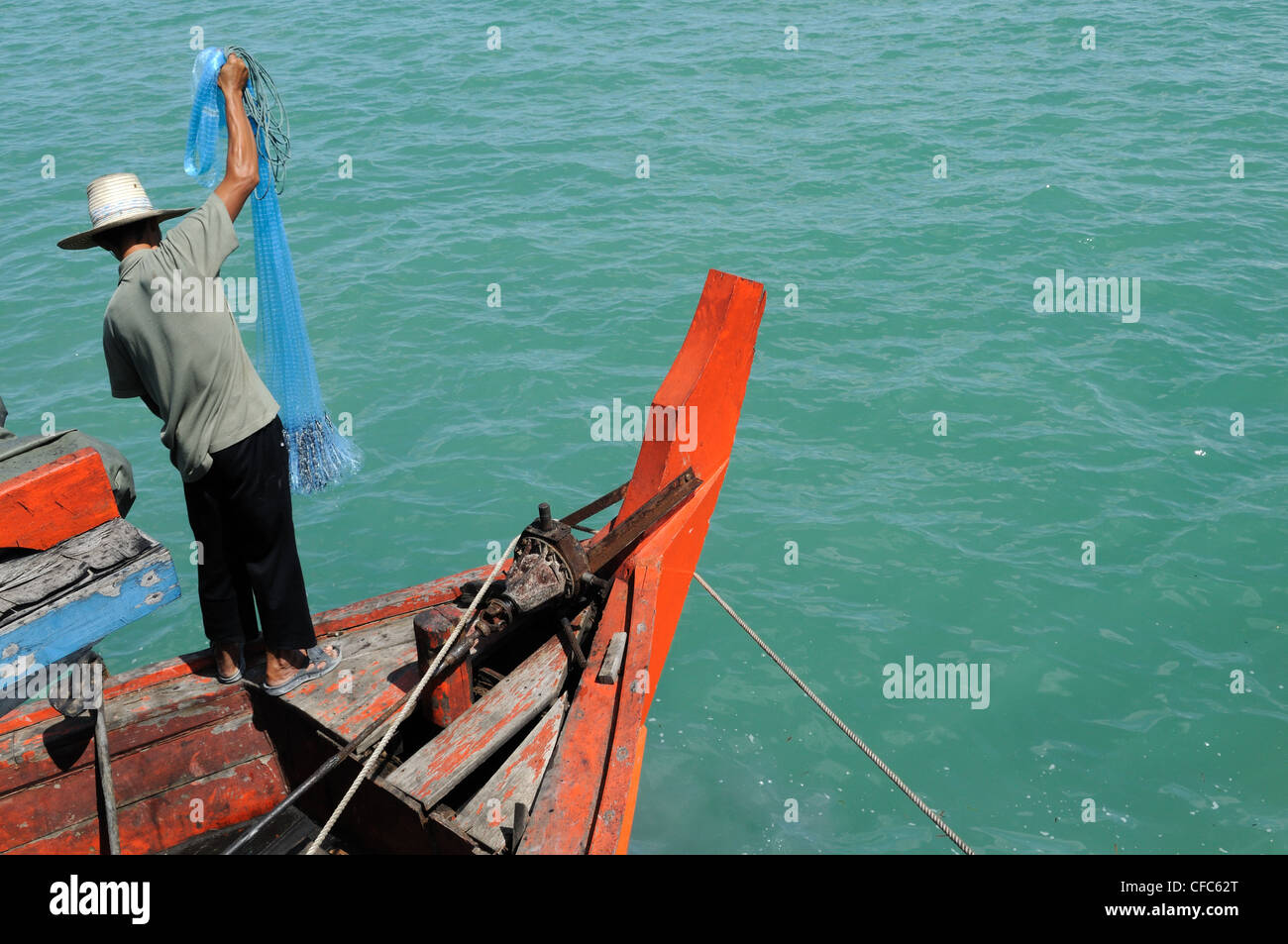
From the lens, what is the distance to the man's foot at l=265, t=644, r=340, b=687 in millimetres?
5121

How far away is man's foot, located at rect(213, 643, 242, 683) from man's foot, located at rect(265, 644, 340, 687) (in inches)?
5.5

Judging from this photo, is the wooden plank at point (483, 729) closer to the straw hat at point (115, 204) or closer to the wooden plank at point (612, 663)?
the wooden plank at point (612, 663)

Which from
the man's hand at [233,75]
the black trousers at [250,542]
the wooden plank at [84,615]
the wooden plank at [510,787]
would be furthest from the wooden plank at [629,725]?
the man's hand at [233,75]

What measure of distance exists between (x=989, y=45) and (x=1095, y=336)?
30.0 ft

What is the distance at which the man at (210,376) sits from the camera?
4191 mm

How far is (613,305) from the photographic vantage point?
12.7 metres

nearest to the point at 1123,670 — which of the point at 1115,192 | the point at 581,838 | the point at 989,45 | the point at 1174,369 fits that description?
the point at 1174,369

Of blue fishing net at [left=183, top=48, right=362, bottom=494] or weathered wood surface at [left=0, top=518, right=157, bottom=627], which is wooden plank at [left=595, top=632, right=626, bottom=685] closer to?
weathered wood surface at [left=0, top=518, right=157, bottom=627]

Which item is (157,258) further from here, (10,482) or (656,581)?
(656,581)

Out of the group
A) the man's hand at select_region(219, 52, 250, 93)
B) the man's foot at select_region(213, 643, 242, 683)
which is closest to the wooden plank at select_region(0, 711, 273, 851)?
the man's foot at select_region(213, 643, 242, 683)

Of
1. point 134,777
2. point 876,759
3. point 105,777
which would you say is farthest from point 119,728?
point 876,759

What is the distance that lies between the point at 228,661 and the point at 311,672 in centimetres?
38

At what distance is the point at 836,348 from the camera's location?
11.9 m

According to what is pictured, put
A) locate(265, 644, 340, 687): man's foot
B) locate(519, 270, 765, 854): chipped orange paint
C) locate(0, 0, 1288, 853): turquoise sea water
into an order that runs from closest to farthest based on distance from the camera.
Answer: locate(519, 270, 765, 854): chipped orange paint, locate(265, 644, 340, 687): man's foot, locate(0, 0, 1288, 853): turquoise sea water
